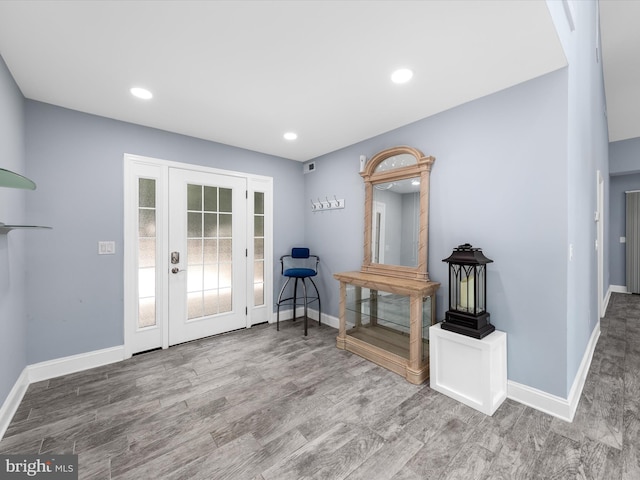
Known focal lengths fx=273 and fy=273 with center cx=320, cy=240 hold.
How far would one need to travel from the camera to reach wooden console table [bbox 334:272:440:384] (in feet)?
8.20

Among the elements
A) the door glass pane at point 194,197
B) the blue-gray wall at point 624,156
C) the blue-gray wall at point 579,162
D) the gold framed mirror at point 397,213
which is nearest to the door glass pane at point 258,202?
the door glass pane at point 194,197

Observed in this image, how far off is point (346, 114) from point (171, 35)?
1601 mm

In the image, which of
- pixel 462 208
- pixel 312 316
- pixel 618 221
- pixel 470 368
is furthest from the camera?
pixel 618 221

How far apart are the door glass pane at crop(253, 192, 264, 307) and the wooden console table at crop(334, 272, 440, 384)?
4.48ft

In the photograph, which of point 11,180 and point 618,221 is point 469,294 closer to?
point 11,180

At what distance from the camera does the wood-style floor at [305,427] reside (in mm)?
1557

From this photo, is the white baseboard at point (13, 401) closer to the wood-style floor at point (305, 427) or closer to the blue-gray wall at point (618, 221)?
the wood-style floor at point (305, 427)

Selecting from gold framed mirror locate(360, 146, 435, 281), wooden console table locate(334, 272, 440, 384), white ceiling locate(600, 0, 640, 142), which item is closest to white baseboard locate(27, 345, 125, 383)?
wooden console table locate(334, 272, 440, 384)

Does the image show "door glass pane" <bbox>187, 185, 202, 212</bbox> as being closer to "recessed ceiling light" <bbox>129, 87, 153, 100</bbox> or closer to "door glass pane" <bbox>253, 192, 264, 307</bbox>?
"door glass pane" <bbox>253, 192, 264, 307</bbox>

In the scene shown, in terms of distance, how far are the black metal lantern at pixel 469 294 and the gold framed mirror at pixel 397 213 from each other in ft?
1.44

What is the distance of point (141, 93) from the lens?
2.37 m

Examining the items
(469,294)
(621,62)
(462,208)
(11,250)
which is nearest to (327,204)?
(462,208)

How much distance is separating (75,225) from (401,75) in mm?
3242

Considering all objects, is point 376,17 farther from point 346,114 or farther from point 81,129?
point 81,129
